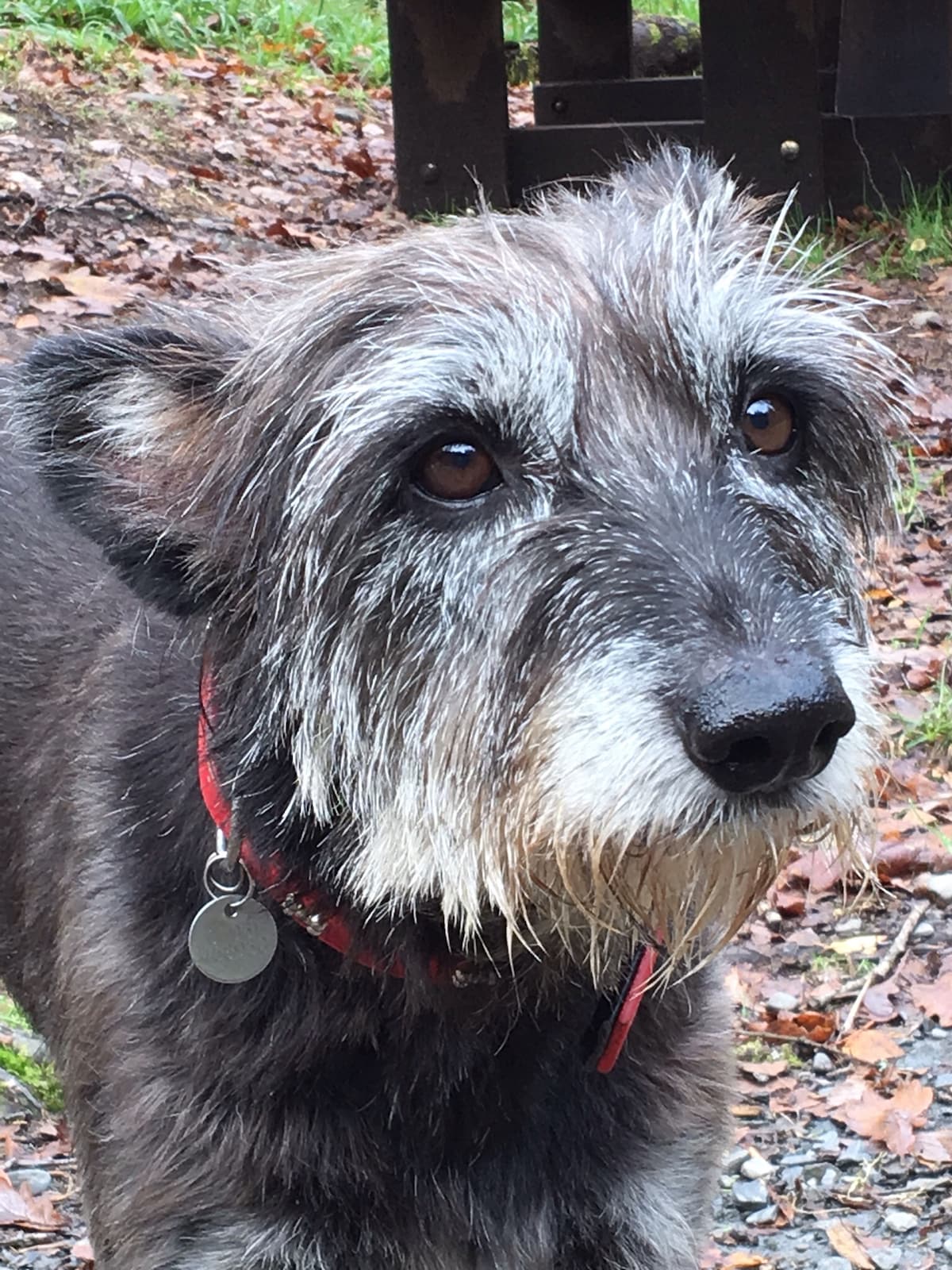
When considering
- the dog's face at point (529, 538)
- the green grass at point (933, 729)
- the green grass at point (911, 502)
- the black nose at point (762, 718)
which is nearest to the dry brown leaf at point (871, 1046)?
the green grass at point (933, 729)

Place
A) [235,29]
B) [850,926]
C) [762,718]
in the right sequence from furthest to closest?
1. [235,29]
2. [850,926]
3. [762,718]

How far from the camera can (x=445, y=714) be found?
2439 millimetres

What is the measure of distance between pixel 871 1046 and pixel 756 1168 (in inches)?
22.0

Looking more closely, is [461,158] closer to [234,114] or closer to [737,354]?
[234,114]

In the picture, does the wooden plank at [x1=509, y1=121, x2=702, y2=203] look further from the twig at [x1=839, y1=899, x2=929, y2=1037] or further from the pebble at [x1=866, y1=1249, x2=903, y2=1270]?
the pebble at [x1=866, y1=1249, x2=903, y2=1270]

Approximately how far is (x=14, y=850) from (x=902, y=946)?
2.52m

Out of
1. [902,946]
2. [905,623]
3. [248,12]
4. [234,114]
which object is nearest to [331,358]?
[902,946]

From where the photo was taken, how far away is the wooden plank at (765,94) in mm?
8602

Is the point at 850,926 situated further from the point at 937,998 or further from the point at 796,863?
the point at 937,998

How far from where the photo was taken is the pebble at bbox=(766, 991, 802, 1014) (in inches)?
176

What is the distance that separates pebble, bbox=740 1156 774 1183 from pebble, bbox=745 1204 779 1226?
0.28 ft

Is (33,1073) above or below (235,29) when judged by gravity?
below

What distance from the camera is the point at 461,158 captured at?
31.2 ft

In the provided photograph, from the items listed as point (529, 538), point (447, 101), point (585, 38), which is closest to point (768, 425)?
point (529, 538)
